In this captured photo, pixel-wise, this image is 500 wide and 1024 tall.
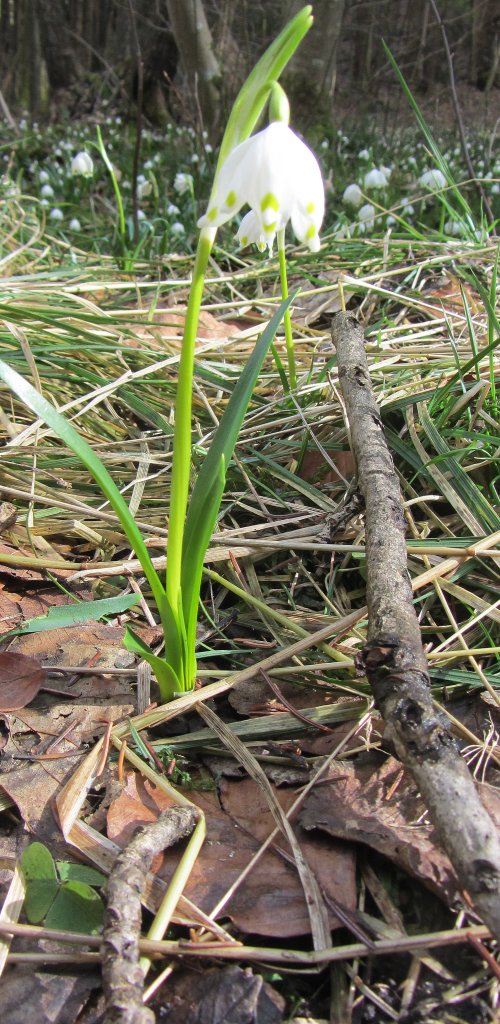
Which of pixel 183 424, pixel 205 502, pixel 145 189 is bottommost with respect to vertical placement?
pixel 205 502

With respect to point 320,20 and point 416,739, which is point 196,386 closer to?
point 416,739

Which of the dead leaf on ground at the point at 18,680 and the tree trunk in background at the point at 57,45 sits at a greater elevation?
the tree trunk in background at the point at 57,45

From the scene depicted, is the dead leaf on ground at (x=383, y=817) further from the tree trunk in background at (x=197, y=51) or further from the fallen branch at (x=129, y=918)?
the tree trunk in background at (x=197, y=51)

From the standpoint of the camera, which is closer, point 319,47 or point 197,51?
point 319,47

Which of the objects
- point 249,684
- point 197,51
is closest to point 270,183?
point 249,684

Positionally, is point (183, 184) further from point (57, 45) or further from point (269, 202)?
point (57, 45)

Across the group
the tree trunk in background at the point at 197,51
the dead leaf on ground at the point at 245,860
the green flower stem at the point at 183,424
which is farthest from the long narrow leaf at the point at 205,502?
the tree trunk in background at the point at 197,51

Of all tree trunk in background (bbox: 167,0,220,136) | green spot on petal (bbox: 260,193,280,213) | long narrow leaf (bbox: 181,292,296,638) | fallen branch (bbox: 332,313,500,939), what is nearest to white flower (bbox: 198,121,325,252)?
green spot on petal (bbox: 260,193,280,213)

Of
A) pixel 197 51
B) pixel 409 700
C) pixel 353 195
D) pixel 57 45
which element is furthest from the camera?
pixel 57 45
